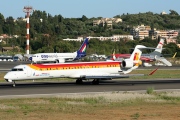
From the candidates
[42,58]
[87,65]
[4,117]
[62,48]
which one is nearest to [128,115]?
[4,117]

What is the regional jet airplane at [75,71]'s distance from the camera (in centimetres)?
4478

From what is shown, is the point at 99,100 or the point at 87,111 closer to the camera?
the point at 87,111

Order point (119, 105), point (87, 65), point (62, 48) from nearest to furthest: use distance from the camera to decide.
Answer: point (119, 105) → point (87, 65) → point (62, 48)

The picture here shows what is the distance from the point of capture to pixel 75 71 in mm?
47875

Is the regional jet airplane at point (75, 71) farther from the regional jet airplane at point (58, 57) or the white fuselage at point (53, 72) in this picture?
the regional jet airplane at point (58, 57)

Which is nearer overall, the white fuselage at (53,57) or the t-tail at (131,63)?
the t-tail at (131,63)

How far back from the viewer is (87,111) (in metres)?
26.7

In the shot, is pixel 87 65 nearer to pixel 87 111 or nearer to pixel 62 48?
pixel 87 111

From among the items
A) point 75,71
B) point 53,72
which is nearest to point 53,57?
point 75,71

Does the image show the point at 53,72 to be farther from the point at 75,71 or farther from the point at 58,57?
the point at 58,57

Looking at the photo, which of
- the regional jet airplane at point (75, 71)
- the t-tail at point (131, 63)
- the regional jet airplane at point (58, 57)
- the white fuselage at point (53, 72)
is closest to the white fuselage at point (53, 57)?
the regional jet airplane at point (58, 57)

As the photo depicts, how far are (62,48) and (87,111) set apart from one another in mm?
134040

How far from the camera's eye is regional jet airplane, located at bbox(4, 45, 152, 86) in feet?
147

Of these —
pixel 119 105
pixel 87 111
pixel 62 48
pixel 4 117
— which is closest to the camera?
pixel 4 117
